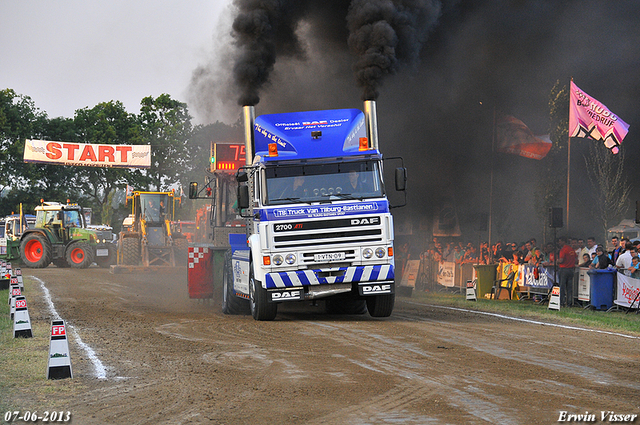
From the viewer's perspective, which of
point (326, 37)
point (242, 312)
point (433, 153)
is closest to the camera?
point (242, 312)

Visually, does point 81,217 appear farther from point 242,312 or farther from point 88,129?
point 88,129

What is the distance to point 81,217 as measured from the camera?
119ft

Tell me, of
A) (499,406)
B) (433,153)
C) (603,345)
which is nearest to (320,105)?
(433,153)

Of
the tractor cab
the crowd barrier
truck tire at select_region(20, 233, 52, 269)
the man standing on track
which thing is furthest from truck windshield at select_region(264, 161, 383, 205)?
truck tire at select_region(20, 233, 52, 269)

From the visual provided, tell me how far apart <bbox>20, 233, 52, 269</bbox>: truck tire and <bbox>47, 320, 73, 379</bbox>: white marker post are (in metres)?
28.0

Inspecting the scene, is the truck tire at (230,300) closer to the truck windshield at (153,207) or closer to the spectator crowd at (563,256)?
the spectator crowd at (563,256)

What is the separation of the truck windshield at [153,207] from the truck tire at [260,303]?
1957cm

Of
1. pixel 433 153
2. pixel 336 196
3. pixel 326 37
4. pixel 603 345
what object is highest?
pixel 326 37

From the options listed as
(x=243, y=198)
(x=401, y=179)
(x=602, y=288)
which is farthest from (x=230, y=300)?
(x=602, y=288)

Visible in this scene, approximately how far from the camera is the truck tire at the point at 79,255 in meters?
34.6

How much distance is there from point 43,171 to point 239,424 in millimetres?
59612

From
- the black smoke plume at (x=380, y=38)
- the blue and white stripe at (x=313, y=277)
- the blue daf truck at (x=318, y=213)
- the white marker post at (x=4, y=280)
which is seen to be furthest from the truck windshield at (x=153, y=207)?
the blue and white stripe at (x=313, y=277)

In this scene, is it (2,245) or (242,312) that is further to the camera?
(2,245)

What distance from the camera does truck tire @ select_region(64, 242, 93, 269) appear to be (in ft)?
113
